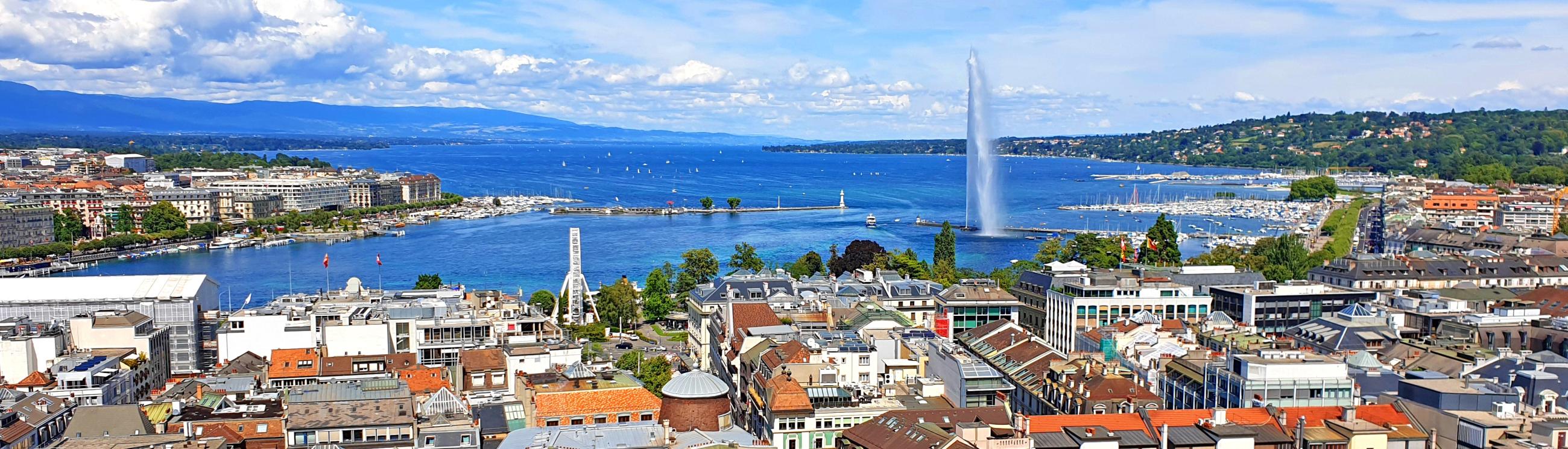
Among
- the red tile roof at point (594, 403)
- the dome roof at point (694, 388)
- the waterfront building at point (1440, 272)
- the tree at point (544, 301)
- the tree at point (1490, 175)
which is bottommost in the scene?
the tree at point (544, 301)

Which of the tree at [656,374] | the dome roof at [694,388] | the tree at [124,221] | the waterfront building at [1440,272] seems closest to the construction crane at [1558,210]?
the waterfront building at [1440,272]

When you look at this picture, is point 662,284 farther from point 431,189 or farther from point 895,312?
point 431,189

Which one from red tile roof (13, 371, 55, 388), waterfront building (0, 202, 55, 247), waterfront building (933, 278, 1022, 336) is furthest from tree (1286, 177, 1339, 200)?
red tile roof (13, 371, 55, 388)

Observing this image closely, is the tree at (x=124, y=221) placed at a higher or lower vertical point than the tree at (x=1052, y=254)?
lower

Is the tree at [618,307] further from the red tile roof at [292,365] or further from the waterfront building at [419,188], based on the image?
the waterfront building at [419,188]

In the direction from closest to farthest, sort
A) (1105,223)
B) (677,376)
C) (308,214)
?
(677,376) → (1105,223) → (308,214)

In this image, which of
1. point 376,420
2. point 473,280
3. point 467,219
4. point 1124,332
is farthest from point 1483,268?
point 467,219
